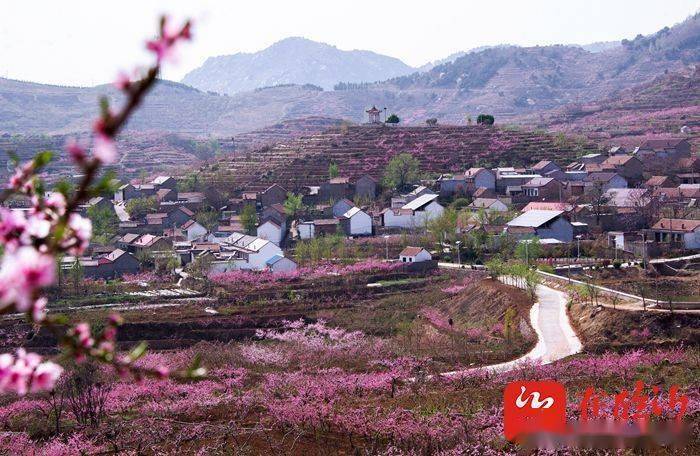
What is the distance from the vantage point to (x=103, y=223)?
167 ft

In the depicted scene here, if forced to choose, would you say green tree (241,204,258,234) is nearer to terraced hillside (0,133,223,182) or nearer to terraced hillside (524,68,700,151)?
terraced hillside (0,133,223,182)

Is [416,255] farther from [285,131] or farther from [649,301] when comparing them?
[285,131]

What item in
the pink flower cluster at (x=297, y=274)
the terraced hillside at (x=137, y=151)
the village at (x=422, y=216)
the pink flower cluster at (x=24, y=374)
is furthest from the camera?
the terraced hillside at (x=137, y=151)

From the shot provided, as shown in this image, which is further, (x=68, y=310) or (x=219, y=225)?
(x=219, y=225)

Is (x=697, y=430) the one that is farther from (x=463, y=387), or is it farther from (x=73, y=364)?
(x=73, y=364)

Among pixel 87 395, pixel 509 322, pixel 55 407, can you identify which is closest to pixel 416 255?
pixel 509 322

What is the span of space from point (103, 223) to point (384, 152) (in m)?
26.1

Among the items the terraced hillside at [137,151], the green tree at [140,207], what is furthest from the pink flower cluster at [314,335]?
the terraced hillside at [137,151]

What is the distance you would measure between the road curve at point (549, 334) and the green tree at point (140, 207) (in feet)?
107

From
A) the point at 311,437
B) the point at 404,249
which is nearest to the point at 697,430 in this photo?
the point at 311,437

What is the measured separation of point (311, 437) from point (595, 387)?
21.2 feet

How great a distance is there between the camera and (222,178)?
64.8 metres

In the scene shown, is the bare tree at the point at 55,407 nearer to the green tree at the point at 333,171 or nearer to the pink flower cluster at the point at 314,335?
the pink flower cluster at the point at 314,335

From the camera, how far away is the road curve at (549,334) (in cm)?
2241
